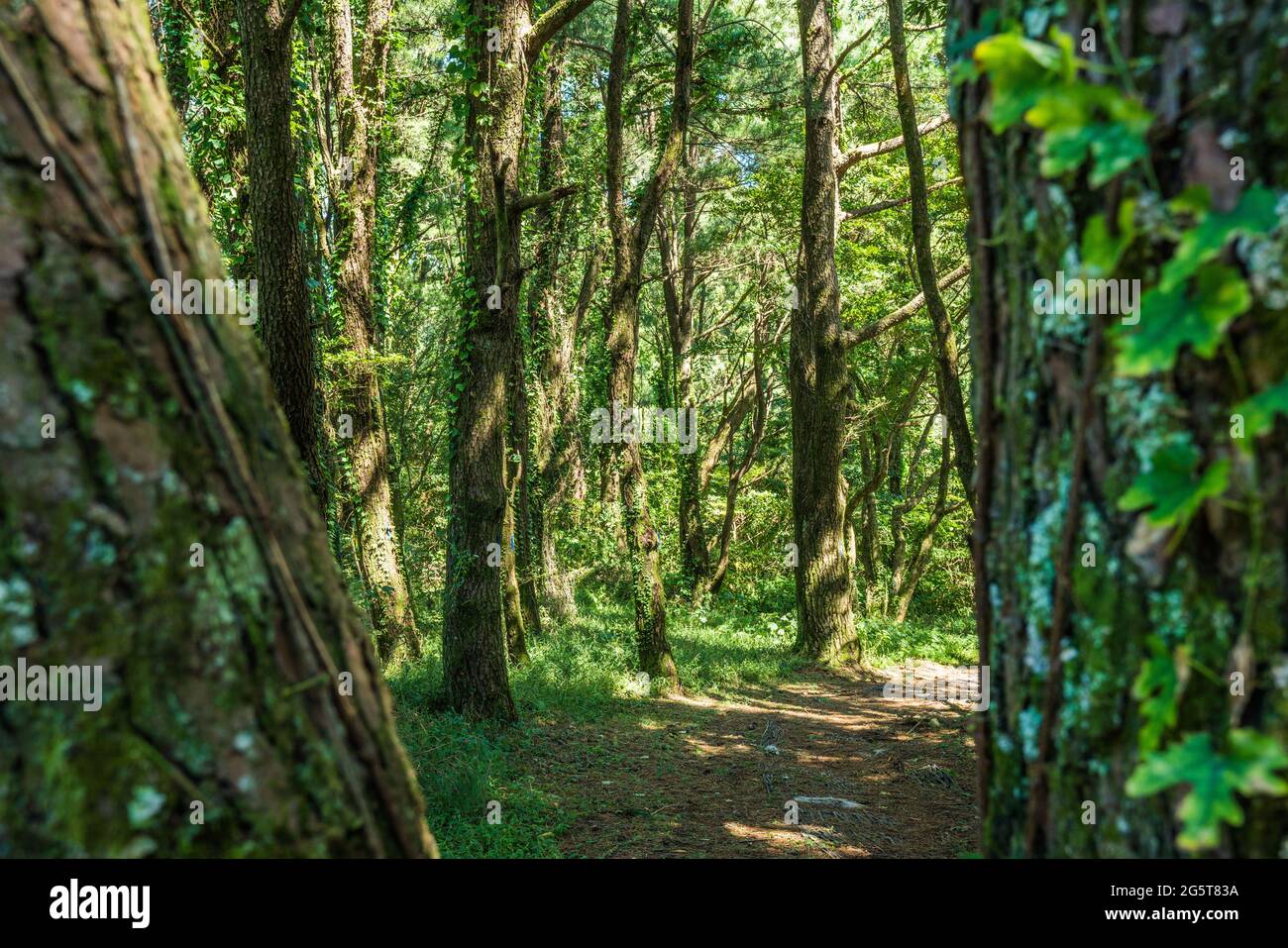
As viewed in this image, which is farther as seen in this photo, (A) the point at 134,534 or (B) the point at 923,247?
(B) the point at 923,247

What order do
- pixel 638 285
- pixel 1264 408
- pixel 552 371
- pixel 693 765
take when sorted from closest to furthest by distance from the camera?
1. pixel 1264 408
2. pixel 693 765
3. pixel 638 285
4. pixel 552 371

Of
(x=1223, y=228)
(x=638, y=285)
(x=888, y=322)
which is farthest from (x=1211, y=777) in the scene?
(x=888, y=322)

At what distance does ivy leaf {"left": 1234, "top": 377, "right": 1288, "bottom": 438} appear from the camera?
1.16 metres

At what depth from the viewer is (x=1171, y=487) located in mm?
1267

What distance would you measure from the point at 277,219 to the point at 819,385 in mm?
9217

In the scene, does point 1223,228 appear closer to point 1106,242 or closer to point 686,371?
point 1106,242

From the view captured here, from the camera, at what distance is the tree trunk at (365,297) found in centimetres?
1193

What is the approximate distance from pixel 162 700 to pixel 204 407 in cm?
42

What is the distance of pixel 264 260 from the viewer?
5645 mm

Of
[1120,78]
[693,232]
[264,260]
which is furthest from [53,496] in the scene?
[693,232]

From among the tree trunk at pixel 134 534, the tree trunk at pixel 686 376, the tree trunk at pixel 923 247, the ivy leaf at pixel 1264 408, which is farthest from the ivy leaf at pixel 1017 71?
the tree trunk at pixel 686 376

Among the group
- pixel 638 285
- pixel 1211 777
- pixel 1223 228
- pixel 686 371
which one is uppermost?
pixel 686 371

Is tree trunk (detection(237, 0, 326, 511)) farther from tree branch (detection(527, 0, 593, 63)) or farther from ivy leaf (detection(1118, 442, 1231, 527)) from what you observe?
ivy leaf (detection(1118, 442, 1231, 527))

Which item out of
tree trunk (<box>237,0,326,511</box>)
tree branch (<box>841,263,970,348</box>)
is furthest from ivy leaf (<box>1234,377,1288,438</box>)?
tree branch (<box>841,263,970,348</box>)
